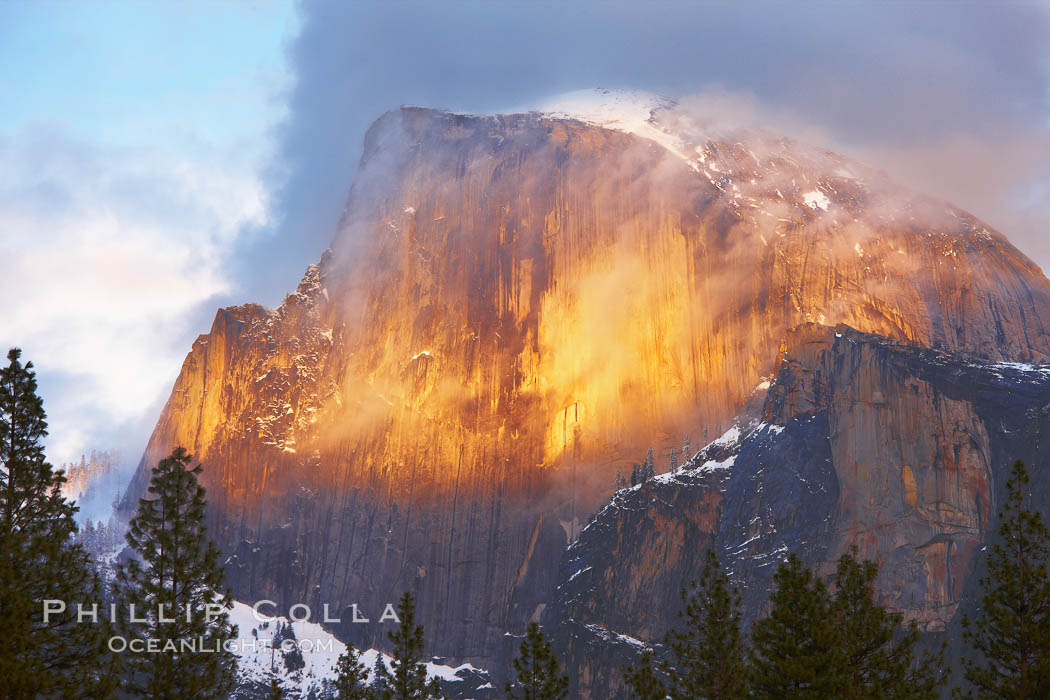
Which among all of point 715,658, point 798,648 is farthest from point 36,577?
point 715,658

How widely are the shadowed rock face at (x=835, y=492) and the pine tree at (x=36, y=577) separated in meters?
100

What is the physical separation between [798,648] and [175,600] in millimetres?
25865

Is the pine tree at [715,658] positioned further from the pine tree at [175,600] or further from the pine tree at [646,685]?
the pine tree at [175,600]

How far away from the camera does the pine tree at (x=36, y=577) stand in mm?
42125

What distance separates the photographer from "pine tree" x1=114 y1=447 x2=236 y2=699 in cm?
5122

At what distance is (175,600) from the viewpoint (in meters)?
53.0

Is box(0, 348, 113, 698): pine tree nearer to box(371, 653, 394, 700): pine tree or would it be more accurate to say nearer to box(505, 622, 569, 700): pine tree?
box(505, 622, 569, 700): pine tree

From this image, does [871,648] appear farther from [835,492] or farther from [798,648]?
[835,492]

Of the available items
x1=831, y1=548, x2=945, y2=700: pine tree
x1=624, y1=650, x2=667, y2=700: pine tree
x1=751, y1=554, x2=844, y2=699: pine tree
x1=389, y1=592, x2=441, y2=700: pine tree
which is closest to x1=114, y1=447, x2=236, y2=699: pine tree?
x1=389, y1=592, x2=441, y2=700: pine tree

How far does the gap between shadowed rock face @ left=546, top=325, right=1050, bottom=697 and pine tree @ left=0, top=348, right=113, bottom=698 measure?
100398 millimetres

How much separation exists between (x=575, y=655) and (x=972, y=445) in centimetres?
5238

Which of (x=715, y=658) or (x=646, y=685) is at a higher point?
(x=715, y=658)

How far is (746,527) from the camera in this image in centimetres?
14750

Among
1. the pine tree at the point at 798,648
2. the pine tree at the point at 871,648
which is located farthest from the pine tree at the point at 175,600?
the pine tree at the point at 871,648
